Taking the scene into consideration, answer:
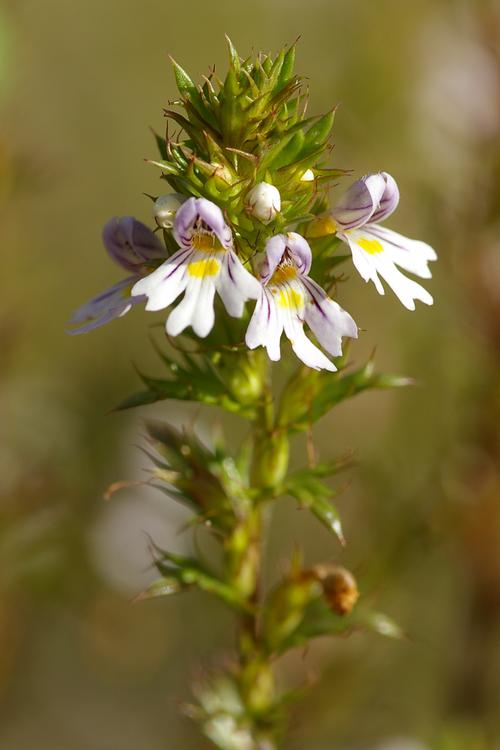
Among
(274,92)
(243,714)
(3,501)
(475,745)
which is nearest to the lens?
(274,92)

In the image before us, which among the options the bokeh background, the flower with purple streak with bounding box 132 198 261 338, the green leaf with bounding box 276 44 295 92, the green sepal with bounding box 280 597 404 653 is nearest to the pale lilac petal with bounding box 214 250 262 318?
the flower with purple streak with bounding box 132 198 261 338

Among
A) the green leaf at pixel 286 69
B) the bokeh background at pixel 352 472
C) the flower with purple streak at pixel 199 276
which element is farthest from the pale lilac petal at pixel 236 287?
the bokeh background at pixel 352 472

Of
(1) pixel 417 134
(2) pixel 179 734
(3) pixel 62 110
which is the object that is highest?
(3) pixel 62 110

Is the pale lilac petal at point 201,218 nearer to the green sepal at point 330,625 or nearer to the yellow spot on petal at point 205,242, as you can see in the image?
the yellow spot on petal at point 205,242

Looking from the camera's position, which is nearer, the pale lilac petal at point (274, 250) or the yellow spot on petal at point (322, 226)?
the pale lilac petal at point (274, 250)

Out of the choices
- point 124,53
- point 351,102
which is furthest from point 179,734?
point 124,53

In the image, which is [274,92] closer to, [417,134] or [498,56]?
[498,56]

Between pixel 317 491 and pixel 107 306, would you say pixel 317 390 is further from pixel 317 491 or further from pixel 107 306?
pixel 107 306

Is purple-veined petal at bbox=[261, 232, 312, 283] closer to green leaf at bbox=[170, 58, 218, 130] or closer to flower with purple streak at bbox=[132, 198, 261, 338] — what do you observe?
flower with purple streak at bbox=[132, 198, 261, 338]
